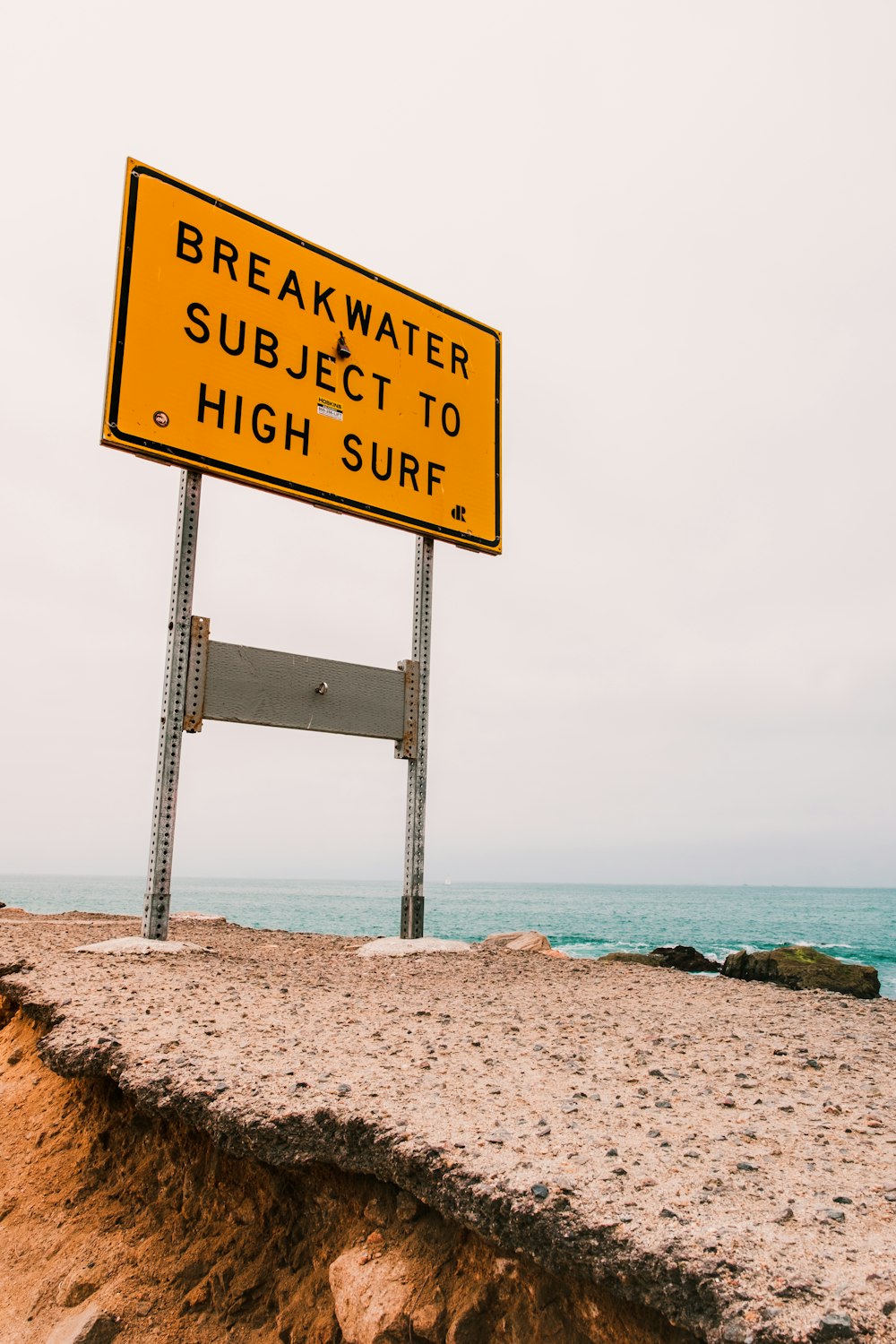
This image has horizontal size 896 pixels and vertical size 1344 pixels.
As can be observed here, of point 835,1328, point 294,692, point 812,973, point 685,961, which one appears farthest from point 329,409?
point 685,961

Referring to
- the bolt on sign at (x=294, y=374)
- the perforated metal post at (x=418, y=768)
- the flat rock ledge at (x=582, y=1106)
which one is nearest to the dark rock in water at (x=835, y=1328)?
the flat rock ledge at (x=582, y=1106)

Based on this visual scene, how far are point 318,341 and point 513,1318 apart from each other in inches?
251

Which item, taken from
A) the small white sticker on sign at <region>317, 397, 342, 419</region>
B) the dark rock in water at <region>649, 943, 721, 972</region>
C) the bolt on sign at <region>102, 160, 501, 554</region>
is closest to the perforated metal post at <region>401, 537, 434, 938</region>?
the bolt on sign at <region>102, 160, 501, 554</region>

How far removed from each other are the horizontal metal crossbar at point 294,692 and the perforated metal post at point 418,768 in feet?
0.34

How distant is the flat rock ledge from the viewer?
1339 mm

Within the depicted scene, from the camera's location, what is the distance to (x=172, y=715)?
535 cm

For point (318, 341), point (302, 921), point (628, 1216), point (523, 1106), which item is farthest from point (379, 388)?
point (302, 921)

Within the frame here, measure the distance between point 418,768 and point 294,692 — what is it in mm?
1231

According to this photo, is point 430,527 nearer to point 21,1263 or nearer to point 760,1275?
point 21,1263

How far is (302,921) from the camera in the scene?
32.4 m

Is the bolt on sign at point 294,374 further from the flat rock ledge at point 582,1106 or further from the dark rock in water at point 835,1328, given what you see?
the dark rock in water at point 835,1328

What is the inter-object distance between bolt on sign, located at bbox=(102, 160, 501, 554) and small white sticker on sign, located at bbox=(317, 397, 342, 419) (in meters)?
0.01

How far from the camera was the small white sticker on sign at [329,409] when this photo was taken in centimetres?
627

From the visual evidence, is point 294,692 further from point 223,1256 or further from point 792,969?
point 792,969
